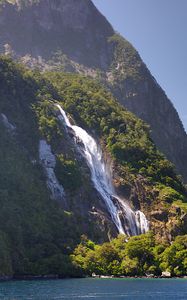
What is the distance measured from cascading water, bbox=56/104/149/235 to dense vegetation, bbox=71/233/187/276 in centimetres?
2132

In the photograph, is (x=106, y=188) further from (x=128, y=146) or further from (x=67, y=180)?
(x=128, y=146)

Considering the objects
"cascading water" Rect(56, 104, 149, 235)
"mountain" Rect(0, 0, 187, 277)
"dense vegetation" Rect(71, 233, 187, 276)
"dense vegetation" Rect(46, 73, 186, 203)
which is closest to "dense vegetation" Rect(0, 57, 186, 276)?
"dense vegetation" Rect(46, 73, 186, 203)

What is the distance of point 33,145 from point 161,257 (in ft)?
179

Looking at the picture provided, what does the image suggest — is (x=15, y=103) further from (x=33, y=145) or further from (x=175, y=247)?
(x=175, y=247)

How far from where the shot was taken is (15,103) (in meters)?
175

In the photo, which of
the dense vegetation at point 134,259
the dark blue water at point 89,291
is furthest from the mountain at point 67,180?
the dark blue water at point 89,291

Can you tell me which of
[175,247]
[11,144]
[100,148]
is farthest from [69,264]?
[100,148]

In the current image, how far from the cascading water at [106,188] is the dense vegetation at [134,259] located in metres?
21.3

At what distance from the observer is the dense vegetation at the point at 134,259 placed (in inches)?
4722

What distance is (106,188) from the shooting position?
161 m

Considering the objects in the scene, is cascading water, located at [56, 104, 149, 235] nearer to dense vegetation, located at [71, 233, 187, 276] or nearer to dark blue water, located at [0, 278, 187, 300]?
dense vegetation, located at [71, 233, 187, 276]

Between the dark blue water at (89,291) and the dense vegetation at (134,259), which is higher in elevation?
the dense vegetation at (134,259)

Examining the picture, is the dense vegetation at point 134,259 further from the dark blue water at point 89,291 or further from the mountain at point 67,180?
the dark blue water at point 89,291

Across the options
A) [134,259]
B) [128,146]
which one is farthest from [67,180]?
[134,259]
